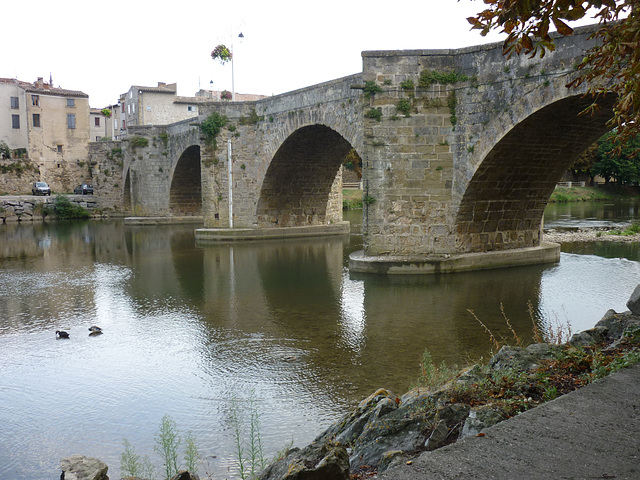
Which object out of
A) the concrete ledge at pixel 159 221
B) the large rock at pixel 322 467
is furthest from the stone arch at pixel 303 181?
the large rock at pixel 322 467

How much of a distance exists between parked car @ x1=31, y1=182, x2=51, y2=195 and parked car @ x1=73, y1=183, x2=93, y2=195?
6.04 ft

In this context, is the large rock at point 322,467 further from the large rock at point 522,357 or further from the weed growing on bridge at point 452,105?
the weed growing on bridge at point 452,105

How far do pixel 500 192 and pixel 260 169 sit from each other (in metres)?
9.52

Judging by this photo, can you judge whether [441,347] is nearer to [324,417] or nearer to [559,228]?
[324,417]

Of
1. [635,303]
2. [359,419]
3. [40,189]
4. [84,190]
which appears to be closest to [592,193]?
[84,190]

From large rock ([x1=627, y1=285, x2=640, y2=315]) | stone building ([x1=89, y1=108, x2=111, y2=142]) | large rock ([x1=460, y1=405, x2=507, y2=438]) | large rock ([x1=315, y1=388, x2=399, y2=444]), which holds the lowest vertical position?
large rock ([x1=315, y1=388, x2=399, y2=444])

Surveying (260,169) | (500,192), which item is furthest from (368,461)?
(260,169)

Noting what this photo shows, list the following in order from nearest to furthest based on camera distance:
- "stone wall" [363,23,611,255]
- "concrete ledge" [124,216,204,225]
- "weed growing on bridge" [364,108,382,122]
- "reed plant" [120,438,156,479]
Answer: "reed plant" [120,438,156,479]
"stone wall" [363,23,611,255]
"weed growing on bridge" [364,108,382,122]
"concrete ledge" [124,216,204,225]

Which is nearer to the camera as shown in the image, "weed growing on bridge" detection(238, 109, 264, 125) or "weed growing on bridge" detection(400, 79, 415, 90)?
"weed growing on bridge" detection(400, 79, 415, 90)

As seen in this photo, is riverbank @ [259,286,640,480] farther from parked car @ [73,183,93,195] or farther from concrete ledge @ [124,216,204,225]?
parked car @ [73,183,93,195]

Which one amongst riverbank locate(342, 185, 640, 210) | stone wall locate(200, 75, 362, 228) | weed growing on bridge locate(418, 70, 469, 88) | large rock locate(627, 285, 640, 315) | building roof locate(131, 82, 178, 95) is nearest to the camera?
large rock locate(627, 285, 640, 315)

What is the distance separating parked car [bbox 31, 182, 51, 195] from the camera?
125 ft

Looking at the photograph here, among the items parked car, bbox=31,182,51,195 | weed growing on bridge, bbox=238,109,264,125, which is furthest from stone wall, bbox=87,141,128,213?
weed growing on bridge, bbox=238,109,264,125

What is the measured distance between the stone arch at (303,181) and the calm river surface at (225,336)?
Answer: 4606 mm
